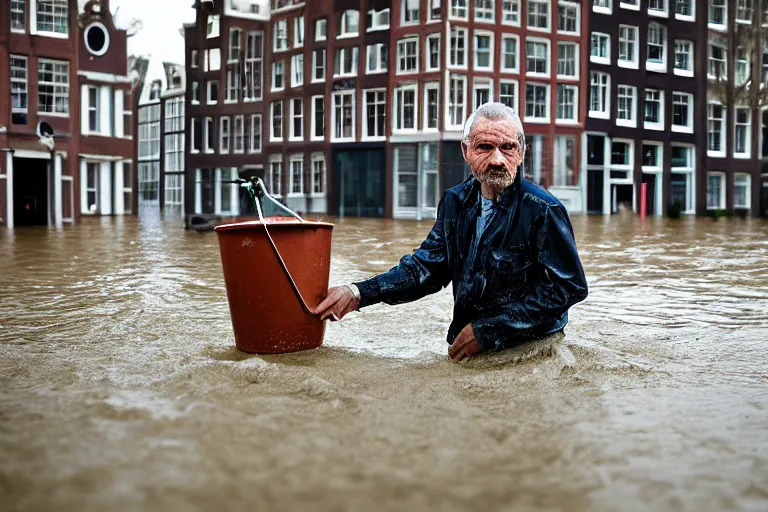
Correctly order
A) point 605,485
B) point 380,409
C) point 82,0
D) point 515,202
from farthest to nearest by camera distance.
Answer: point 82,0, point 515,202, point 380,409, point 605,485

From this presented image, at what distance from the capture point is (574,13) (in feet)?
115

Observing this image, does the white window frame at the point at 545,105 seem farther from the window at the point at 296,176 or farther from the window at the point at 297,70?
the window at the point at 296,176

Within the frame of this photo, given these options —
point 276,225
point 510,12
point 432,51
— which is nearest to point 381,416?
point 276,225

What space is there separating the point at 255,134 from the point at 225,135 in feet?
7.37

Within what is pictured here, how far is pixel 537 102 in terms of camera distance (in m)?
34.4

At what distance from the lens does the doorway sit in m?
24.6

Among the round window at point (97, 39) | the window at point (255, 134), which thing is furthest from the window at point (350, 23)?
the round window at point (97, 39)

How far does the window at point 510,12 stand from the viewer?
33719 millimetres

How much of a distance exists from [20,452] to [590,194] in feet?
112

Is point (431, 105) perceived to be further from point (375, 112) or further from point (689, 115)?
point (689, 115)

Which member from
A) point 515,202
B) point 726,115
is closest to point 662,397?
point 515,202

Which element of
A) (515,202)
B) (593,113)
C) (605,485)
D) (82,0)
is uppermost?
(82,0)

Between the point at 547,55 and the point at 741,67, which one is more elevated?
the point at 741,67

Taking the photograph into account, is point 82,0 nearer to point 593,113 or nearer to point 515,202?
point 593,113
